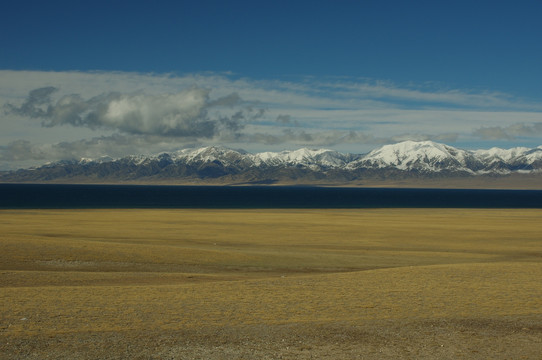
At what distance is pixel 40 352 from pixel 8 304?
201 inches

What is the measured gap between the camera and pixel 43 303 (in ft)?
56.7

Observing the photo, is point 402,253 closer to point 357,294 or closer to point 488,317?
point 357,294

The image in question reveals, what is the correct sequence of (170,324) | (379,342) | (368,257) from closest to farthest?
(379,342) < (170,324) < (368,257)

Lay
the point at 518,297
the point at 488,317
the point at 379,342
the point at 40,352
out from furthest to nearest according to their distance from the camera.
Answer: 1. the point at 518,297
2. the point at 488,317
3. the point at 379,342
4. the point at 40,352

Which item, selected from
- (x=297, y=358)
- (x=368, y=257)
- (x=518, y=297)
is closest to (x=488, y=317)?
(x=518, y=297)

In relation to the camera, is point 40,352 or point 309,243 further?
point 309,243

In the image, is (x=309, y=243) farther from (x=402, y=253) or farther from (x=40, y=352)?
(x=40, y=352)

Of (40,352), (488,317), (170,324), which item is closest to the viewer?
(40,352)

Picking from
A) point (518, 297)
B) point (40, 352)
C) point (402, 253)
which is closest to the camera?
point (40, 352)

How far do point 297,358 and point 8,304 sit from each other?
Answer: 32.0ft

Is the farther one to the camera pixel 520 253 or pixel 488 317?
pixel 520 253

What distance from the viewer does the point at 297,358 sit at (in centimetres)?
1274

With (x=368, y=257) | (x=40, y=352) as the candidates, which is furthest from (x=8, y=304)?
(x=368, y=257)

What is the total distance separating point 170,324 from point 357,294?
303 inches
